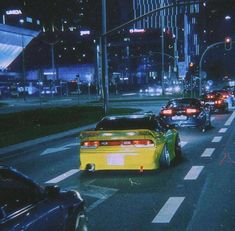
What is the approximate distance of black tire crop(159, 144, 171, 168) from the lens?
12.4 metres

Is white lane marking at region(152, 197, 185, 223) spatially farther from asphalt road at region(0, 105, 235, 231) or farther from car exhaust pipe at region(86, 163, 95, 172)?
car exhaust pipe at region(86, 163, 95, 172)

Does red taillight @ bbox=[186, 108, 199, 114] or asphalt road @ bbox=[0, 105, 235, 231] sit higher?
red taillight @ bbox=[186, 108, 199, 114]

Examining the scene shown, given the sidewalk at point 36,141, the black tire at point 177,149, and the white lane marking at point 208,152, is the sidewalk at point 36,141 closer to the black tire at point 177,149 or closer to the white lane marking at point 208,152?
the black tire at point 177,149

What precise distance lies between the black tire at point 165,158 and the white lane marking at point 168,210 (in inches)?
121

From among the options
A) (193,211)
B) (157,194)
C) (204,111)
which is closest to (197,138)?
(204,111)

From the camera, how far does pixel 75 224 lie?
19.0 feet

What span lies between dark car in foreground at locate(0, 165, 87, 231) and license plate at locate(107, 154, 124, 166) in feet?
19.5

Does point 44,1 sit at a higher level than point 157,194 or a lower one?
A: higher

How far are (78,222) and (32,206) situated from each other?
1155mm

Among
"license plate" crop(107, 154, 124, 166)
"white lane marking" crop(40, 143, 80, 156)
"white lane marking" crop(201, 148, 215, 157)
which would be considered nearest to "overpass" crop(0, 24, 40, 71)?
"white lane marking" crop(40, 143, 80, 156)

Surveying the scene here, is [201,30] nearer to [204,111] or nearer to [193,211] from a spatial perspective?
[204,111]

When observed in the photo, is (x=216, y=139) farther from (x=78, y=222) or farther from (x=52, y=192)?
(x=52, y=192)

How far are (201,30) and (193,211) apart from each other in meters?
162

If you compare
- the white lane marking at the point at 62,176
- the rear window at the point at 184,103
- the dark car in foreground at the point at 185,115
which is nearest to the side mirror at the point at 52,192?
the white lane marking at the point at 62,176
